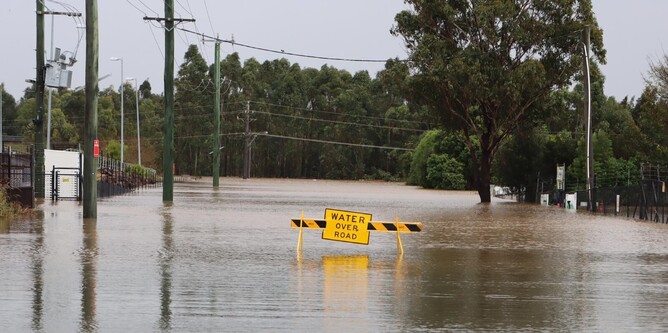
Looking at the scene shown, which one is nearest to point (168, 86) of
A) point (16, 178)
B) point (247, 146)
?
point (16, 178)

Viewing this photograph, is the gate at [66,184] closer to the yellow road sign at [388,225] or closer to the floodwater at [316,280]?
the floodwater at [316,280]

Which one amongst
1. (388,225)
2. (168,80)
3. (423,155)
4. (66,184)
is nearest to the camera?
(388,225)

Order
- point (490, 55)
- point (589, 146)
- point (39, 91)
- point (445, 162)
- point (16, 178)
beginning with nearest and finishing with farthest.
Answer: point (16, 178), point (39, 91), point (589, 146), point (490, 55), point (445, 162)

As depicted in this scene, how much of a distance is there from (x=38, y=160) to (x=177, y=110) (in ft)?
300

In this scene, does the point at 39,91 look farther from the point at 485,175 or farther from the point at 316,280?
the point at 316,280

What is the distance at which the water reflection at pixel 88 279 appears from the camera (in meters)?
11.8

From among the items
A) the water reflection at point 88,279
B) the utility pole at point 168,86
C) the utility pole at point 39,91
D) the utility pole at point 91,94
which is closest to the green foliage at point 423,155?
the utility pole at point 168,86

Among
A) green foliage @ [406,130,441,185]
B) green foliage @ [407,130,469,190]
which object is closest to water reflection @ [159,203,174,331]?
green foliage @ [407,130,469,190]

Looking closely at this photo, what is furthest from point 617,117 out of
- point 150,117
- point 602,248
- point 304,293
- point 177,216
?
point 304,293

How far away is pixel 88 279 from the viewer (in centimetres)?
1567

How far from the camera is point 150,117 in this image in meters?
143

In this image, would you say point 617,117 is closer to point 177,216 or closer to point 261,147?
point 261,147

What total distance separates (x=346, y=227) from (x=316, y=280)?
4.45m

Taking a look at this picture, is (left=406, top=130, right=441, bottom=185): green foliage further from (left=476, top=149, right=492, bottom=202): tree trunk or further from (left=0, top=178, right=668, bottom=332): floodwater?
(left=0, top=178, right=668, bottom=332): floodwater
